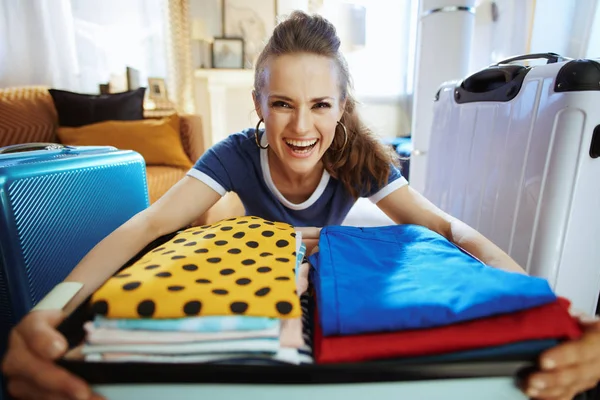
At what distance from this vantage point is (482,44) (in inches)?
88.7

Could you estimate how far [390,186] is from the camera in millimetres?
832

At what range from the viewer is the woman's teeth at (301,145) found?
0.77 meters

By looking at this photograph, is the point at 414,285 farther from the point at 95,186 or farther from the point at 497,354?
the point at 95,186

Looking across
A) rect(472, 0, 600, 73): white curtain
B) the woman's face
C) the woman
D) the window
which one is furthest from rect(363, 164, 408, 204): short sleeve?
the window

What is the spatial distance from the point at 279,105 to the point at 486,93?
552 millimetres

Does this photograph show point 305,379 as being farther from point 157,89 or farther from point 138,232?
point 157,89

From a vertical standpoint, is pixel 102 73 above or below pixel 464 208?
above

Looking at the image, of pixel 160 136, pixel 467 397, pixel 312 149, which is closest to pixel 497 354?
pixel 467 397

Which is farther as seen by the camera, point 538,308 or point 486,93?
point 486,93

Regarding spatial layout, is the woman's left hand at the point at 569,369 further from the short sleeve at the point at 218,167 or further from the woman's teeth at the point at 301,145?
the short sleeve at the point at 218,167

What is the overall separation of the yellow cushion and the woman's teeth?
4.05ft

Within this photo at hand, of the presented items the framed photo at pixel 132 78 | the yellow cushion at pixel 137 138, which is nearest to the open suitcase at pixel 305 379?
the yellow cushion at pixel 137 138

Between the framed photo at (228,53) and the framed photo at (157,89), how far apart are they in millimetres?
458

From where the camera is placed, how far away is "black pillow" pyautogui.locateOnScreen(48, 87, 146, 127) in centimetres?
184
